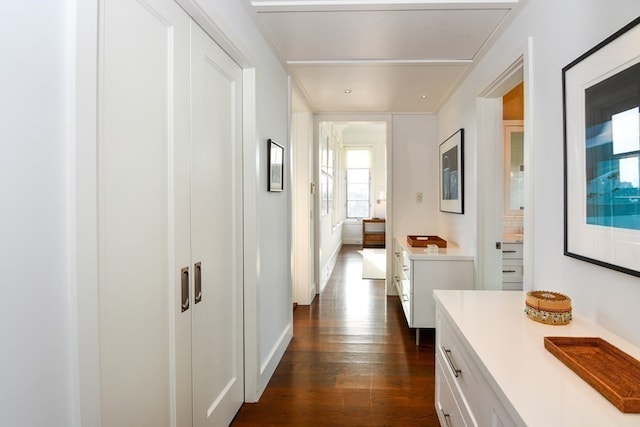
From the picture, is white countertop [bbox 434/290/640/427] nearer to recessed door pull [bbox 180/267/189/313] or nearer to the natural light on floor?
recessed door pull [bbox 180/267/189/313]

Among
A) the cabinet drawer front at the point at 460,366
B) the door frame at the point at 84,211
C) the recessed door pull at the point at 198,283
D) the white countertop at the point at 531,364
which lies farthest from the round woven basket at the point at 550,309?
the door frame at the point at 84,211

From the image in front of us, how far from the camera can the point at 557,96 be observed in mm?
1559

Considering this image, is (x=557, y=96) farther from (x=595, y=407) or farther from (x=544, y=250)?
(x=595, y=407)

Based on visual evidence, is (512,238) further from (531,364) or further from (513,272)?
(531,364)

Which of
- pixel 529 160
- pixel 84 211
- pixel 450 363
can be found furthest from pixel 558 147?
pixel 84 211

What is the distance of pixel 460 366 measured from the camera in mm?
1406

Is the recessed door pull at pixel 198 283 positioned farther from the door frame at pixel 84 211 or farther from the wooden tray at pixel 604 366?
the wooden tray at pixel 604 366

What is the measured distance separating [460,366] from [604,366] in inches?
20.8

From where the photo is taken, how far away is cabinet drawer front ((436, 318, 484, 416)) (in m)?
1.19

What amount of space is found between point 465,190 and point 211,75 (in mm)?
2412

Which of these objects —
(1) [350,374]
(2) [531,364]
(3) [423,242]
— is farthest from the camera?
(3) [423,242]

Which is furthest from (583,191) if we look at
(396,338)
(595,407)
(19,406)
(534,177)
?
(396,338)

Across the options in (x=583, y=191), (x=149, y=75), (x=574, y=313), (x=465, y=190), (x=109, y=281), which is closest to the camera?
(x=109, y=281)

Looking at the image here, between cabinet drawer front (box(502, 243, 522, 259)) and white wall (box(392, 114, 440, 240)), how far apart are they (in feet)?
3.89
